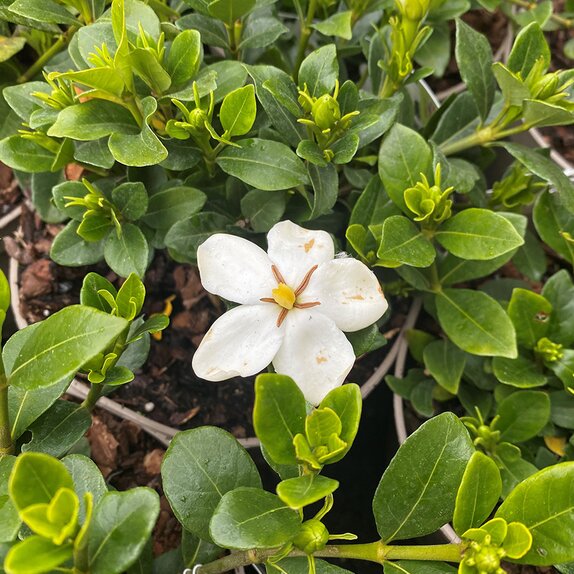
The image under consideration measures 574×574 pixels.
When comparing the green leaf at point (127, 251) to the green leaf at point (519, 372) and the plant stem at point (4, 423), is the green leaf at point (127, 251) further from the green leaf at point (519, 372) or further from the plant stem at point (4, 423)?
the green leaf at point (519, 372)

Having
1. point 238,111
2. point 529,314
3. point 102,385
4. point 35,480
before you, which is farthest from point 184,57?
point 529,314

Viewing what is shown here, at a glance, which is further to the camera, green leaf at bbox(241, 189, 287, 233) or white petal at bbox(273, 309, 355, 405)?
green leaf at bbox(241, 189, 287, 233)

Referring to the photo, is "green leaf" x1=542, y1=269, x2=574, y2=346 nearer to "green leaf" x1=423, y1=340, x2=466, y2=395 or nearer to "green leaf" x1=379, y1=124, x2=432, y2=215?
"green leaf" x1=423, y1=340, x2=466, y2=395

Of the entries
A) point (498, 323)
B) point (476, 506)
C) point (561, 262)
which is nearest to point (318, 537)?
point (476, 506)

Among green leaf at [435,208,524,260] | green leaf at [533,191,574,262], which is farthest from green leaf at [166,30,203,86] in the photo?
green leaf at [533,191,574,262]

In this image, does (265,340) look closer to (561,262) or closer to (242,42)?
(242,42)

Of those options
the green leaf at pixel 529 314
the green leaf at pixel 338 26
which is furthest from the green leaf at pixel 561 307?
the green leaf at pixel 338 26

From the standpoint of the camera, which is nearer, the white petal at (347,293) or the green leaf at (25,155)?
the white petal at (347,293)
